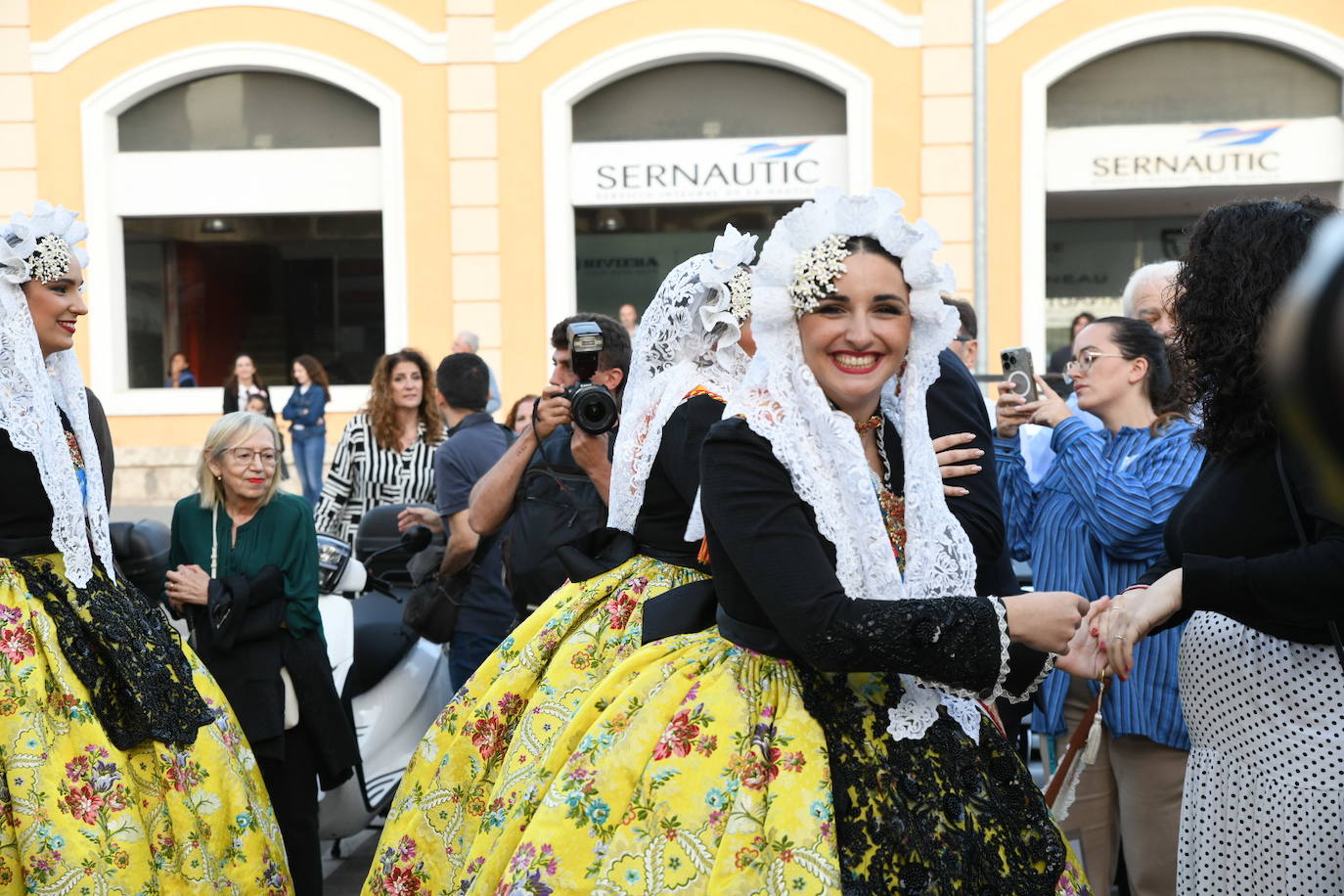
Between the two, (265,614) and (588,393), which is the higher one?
(588,393)

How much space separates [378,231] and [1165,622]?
13.8 m

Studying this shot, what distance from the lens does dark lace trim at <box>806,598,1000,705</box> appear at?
2.05 m

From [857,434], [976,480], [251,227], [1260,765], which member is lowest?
[1260,765]

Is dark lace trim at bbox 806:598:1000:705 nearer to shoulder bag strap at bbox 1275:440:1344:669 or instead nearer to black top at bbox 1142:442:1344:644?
black top at bbox 1142:442:1344:644

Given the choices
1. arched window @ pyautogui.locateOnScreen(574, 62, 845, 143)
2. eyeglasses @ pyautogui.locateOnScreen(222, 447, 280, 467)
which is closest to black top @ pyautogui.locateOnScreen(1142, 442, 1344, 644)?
eyeglasses @ pyautogui.locateOnScreen(222, 447, 280, 467)

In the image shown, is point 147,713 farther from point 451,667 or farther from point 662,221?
point 662,221

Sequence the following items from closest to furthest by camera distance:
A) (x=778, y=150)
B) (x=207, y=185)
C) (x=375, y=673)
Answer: (x=375, y=673) < (x=778, y=150) < (x=207, y=185)

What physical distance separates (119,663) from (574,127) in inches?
468

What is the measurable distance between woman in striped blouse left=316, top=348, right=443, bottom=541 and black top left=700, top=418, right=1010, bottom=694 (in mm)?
4377

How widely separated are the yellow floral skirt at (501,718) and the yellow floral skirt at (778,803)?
30.9 inches

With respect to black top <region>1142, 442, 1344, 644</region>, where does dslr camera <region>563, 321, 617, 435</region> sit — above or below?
above

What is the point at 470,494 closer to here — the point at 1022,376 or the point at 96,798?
the point at 96,798

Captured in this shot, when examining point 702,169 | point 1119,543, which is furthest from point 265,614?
point 702,169

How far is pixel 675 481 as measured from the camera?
3127 millimetres
